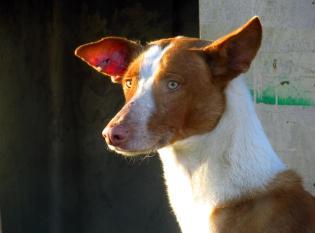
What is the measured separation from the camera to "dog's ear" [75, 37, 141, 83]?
3662mm

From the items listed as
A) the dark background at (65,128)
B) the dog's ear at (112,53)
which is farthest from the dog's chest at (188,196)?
the dark background at (65,128)

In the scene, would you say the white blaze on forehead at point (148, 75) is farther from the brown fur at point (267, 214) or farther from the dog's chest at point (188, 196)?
Answer: the brown fur at point (267, 214)

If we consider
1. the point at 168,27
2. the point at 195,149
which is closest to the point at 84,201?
the point at 168,27

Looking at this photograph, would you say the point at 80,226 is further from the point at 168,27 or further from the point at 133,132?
the point at 133,132

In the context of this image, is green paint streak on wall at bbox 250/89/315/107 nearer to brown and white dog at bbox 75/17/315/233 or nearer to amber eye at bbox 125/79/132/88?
brown and white dog at bbox 75/17/315/233

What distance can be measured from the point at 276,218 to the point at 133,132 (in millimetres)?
780

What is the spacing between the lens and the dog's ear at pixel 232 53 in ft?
10.4

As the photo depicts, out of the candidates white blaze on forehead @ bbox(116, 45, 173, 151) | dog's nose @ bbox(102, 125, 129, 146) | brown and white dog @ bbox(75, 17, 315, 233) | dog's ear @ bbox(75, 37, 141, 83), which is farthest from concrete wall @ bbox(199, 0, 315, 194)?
dog's nose @ bbox(102, 125, 129, 146)

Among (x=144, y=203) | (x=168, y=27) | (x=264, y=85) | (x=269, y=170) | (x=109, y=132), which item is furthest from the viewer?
Answer: (x=144, y=203)

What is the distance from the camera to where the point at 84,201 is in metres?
7.02

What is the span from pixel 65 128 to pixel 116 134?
3.96 meters

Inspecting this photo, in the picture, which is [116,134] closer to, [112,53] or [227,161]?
[227,161]

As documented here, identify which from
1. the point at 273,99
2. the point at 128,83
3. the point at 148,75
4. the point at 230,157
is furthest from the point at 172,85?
the point at 273,99

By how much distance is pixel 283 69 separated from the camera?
15.4ft
